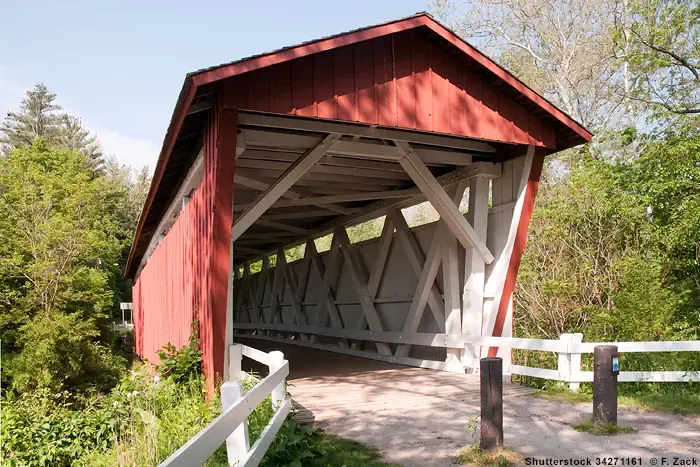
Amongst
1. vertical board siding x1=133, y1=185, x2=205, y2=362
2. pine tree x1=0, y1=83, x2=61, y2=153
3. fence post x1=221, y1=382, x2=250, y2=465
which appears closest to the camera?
fence post x1=221, y1=382, x2=250, y2=465

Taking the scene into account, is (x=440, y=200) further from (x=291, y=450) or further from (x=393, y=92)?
(x=291, y=450)

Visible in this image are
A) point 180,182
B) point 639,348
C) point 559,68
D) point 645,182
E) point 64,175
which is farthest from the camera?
point 64,175

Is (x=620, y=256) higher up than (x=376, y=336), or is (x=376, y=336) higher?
(x=620, y=256)

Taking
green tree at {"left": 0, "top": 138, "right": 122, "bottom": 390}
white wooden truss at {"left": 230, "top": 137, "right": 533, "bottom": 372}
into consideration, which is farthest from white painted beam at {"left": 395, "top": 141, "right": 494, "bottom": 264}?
green tree at {"left": 0, "top": 138, "right": 122, "bottom": 390}

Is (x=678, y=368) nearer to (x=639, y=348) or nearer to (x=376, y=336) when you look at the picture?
(x=639, y=348)

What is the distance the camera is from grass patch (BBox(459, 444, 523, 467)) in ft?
12.7

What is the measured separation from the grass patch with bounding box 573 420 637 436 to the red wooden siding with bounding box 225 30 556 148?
3.26 meters

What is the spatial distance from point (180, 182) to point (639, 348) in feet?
21.4

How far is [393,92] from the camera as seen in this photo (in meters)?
6.30

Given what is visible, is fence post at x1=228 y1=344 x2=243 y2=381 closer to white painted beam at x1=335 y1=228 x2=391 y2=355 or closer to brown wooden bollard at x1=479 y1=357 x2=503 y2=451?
brown wooden bollard at x1=479 y1=357 x2=503 y2=451

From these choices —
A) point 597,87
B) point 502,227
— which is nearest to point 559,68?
point 597,87

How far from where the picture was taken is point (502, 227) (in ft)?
26.0

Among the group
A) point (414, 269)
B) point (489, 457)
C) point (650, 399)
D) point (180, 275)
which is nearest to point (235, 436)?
point (489, 457)

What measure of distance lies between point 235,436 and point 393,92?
4.17m
